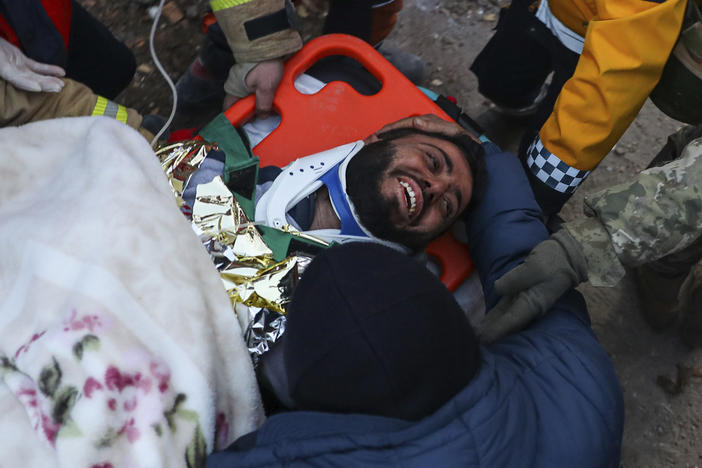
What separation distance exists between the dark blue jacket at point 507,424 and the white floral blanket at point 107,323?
0.16m

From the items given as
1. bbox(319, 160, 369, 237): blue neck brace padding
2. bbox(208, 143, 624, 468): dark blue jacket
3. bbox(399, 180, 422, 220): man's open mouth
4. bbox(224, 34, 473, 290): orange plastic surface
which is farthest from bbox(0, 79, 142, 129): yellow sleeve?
bbox(208, 143, 624, 468): dark blue jacket

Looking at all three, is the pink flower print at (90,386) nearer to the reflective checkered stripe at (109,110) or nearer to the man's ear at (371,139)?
the reflective checkered stripe at (109,110)

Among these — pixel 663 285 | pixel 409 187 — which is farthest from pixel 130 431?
pixel 663 285

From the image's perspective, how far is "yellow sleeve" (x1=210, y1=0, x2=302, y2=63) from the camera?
5.21ft

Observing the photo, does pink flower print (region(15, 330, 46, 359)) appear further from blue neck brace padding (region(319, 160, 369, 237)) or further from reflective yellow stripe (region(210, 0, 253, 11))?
reflective yellow stripe (region(210, 0, 253, 11))

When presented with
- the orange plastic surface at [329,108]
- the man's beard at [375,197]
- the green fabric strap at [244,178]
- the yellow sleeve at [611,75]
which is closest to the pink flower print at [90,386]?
the green fabric strap at [244,178]

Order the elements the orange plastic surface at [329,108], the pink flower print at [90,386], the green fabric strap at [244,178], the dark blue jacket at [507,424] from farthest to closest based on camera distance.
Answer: the orange plastic surface at [329,108] → the green fabric strap at [244,178] → the pink flower print at [90,386] → the dark blue jacket at [507,424]

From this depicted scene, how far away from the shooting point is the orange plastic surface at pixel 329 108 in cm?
179

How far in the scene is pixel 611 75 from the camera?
1.29 m

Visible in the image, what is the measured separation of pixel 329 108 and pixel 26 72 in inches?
35.9

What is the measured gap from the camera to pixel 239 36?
1.63m

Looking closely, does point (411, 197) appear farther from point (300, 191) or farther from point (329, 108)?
point (329, 108)

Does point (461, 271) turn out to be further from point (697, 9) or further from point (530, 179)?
point (697, 9)

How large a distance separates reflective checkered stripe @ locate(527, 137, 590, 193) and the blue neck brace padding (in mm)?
560
